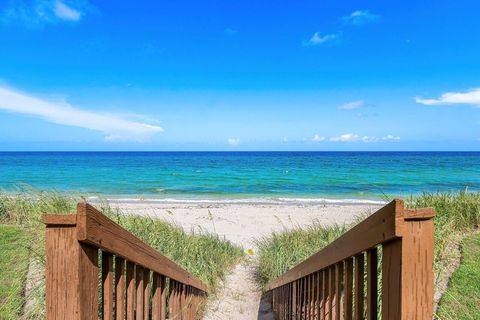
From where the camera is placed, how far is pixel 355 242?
1.62 m

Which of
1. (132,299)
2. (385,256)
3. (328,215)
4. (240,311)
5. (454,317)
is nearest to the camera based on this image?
(385,256)

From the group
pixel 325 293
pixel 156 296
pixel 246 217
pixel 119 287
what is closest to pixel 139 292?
pixel 119 287

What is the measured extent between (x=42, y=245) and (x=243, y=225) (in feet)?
26.7

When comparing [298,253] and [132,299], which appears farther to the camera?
[298,253]

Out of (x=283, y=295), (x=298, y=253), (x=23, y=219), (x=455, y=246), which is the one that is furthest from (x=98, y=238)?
(x=23, y=219)

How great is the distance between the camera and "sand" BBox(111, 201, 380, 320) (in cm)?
553

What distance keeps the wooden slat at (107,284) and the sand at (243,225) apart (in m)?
3.74

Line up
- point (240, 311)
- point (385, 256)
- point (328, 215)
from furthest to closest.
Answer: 1. point (328, 215)
2. point (240, 311)
3. point (385, 256)

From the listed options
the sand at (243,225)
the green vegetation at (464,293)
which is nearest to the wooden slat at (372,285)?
the green vegetation at (464,293)

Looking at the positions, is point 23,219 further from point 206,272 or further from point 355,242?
point 355,242

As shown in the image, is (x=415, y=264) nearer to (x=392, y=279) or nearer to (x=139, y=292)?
(x=392, y=279)

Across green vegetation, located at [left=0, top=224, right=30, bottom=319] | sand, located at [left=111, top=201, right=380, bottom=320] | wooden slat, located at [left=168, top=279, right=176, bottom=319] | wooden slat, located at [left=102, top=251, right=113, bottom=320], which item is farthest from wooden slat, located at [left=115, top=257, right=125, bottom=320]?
sand, located at [left=111, top=201, right=380, bottom=320]

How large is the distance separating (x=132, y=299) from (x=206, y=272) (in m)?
3.90

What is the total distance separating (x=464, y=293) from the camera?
4.54 m
